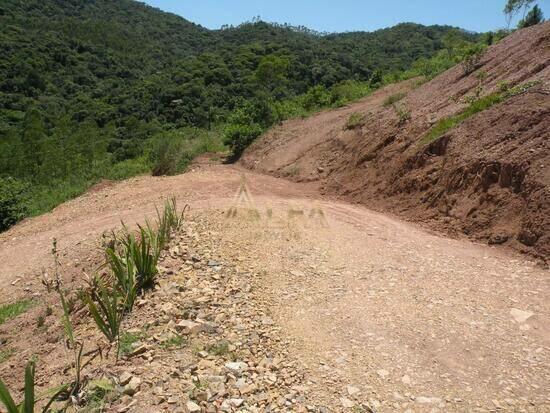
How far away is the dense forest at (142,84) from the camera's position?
1525cm

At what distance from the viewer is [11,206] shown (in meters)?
11.0

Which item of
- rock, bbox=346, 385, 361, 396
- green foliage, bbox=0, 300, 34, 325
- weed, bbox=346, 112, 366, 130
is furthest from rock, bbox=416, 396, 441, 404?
weed, bbox=346, 112, 366, 130

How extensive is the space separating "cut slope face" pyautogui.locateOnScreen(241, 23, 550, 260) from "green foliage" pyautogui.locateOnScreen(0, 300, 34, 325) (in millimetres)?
5383

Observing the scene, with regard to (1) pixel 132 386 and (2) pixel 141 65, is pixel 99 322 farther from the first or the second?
(2) pixel 141 65

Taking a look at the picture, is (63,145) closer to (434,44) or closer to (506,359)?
(506,359)

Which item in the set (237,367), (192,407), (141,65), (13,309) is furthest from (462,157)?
(141,65)

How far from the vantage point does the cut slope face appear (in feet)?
19.7

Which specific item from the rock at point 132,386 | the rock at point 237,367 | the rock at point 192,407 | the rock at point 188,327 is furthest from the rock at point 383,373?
the rock at point 132,386

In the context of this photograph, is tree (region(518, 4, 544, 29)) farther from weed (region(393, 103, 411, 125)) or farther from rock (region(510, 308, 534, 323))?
rock (region(510, 308, 534, 323))

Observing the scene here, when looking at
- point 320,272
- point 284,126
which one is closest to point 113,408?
point 320,272

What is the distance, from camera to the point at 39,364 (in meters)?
3.68

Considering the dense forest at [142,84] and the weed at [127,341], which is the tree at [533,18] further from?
the weed at [127,341]

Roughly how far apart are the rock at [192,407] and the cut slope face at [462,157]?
4.23m

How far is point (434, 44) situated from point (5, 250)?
45622 mm
